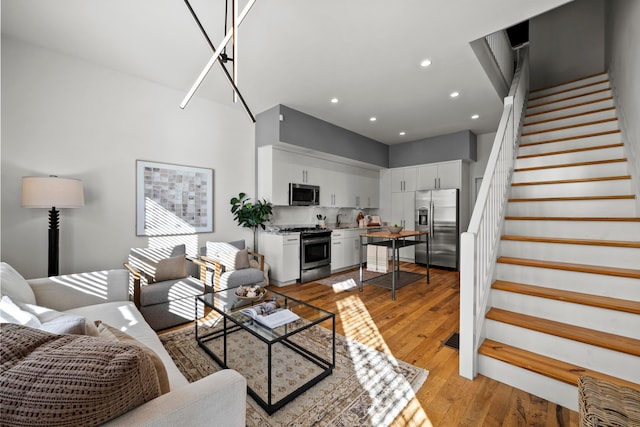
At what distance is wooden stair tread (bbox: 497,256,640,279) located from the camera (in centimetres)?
191

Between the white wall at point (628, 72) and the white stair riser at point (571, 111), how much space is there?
170 millimetres

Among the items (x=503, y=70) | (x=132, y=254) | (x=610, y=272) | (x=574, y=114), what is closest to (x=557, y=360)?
(x=610, y=272)

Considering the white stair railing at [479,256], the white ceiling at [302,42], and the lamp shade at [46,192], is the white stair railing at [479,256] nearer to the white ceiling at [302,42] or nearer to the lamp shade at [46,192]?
the white ceiling at [302,42]

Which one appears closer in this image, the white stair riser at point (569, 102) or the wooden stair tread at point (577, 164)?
the wooden stair tread at point (577, 164)

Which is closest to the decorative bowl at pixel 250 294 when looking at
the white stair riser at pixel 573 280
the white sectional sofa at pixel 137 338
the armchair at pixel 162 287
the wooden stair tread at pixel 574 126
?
the white sectional sofa at pixel 137 338

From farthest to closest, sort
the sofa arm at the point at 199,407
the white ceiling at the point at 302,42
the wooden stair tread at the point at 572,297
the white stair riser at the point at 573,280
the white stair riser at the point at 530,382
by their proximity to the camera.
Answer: the white ceiling at the point at 302,42
the white stair riser at the point at 573,280
the wooden stair tread at the point at 572,297
the white stair riser at the point at 530,382
the sofa arm at the point at 199,407

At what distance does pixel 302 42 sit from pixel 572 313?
3230 millimetres

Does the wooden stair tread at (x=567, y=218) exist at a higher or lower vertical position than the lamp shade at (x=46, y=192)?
lower

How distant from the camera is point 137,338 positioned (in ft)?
6.03

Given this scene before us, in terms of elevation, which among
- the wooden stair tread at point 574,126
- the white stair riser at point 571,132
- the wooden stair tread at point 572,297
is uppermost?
the wooden stair tread at point 574,126

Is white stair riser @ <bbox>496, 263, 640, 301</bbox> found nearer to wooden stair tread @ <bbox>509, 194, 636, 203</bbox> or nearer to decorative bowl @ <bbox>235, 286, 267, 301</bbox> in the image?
wooden stair tread @ <bbox>509, 194, 636, 203</bbox>

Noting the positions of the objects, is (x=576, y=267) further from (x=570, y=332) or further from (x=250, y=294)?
(x=250, y=294)

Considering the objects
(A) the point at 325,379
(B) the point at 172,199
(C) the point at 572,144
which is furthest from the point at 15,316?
(C) the point at 572,144

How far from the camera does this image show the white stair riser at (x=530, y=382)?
166 cm
